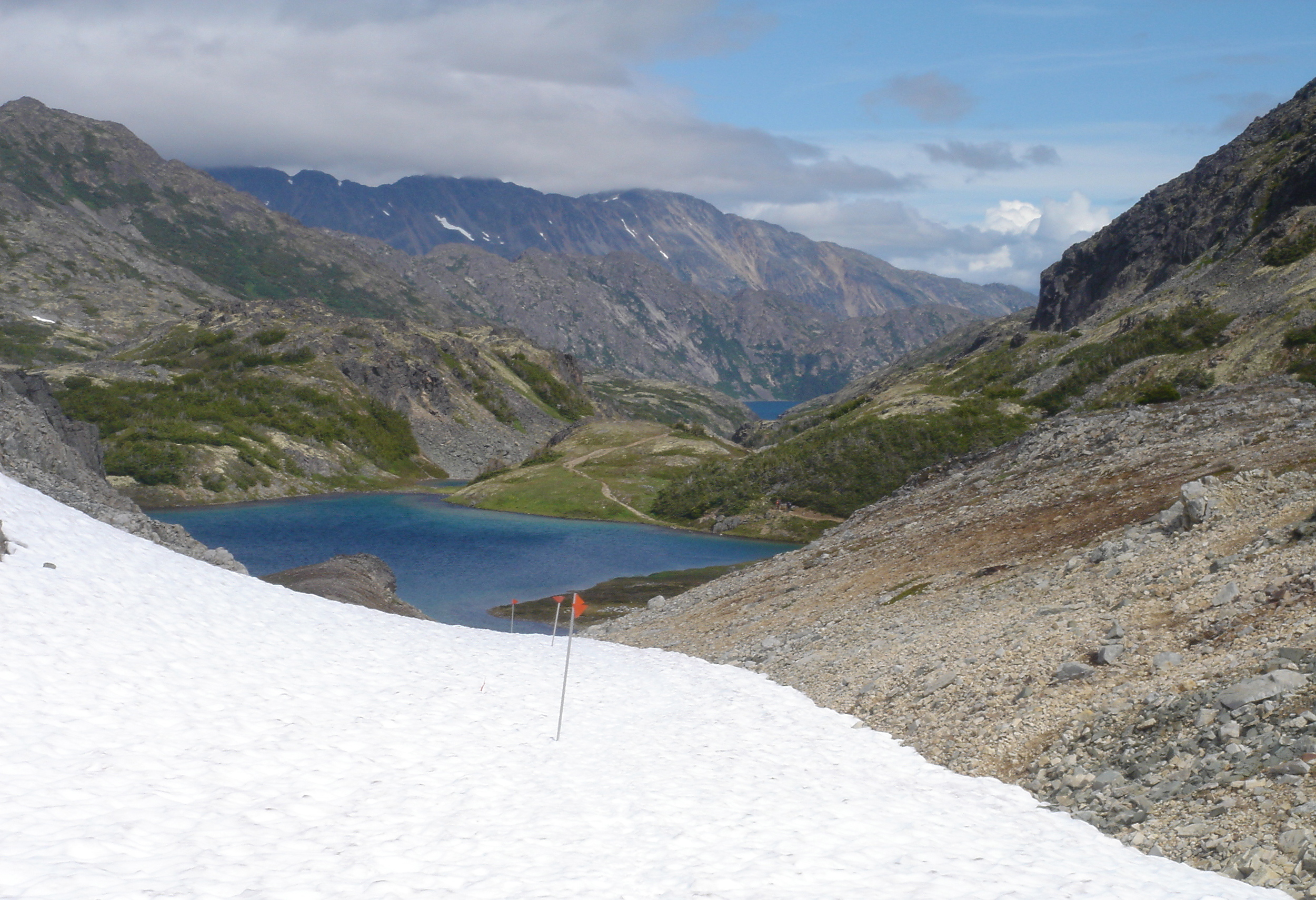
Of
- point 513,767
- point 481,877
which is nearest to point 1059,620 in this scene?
point 513,767

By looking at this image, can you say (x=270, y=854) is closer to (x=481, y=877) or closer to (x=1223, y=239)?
(x=481, y=877)

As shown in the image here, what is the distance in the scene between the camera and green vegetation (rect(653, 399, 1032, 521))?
461ft

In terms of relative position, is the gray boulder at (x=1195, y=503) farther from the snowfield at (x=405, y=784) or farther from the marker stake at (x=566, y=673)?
the marker stake at (x=566, y=673)

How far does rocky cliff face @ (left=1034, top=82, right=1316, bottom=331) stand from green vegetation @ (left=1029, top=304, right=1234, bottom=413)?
47.7 ft

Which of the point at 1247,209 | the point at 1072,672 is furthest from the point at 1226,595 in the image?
the point at 1247,209

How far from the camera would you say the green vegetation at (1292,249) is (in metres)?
122

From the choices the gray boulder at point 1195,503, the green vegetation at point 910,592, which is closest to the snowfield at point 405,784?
the green vegetation at point 910,592

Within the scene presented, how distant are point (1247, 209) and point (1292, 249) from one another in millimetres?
39714

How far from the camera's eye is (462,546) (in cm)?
11938

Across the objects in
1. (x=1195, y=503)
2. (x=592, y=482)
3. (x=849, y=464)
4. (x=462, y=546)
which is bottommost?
(x=462, y=546)

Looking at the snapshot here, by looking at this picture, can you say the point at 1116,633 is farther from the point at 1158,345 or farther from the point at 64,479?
the point at 1158,345

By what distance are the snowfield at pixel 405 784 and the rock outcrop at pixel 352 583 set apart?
17.6 meters

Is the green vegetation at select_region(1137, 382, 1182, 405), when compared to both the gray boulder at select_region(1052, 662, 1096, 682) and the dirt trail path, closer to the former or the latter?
the dirt trail path

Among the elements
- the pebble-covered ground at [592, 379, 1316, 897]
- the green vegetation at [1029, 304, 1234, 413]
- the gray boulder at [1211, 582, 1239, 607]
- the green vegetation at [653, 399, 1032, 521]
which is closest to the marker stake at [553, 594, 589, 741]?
the pebble-covered ground at [592, 379, 1316, 897]
